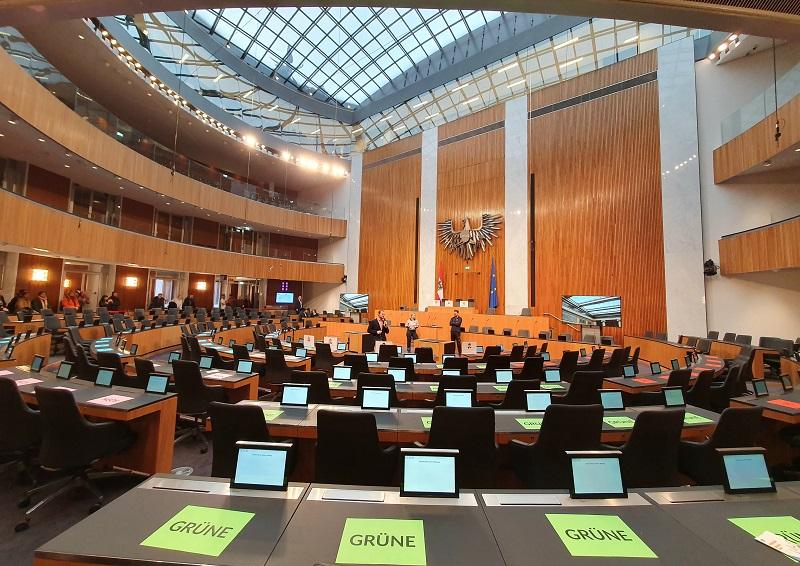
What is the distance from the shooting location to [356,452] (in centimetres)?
254

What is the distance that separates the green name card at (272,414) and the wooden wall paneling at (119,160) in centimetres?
908

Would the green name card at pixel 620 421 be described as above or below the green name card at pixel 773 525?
below

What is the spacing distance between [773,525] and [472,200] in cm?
1588

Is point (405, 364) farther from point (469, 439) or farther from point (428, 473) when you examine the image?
point (428, 473)

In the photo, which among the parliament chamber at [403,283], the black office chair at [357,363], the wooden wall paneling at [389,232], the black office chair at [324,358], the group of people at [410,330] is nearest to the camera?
the parliament chamber at [403,283]

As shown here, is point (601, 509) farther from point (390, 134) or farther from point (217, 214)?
point (390, 134)

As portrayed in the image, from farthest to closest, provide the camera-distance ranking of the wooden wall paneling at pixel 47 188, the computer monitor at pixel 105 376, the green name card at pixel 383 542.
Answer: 1. the wooden wall paneling at pixel 47 188
2. the computer monitor at pixel 105 376
3. the green name card at pixel 383 542

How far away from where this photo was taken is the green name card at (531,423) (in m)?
2.90

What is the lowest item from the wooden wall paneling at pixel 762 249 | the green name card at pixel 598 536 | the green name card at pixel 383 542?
the green name card at pixel 383 542

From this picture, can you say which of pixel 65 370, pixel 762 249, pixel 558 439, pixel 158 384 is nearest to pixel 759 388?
pixel 558 439

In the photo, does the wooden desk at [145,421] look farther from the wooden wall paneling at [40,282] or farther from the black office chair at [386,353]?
the wooden wall paneling at [40,282]

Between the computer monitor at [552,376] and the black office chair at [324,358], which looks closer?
the computer monitor at [552,376]

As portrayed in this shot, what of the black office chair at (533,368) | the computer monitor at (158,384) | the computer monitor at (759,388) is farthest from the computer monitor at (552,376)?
the computer monitor at (158,384)

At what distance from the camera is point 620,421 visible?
314cm
